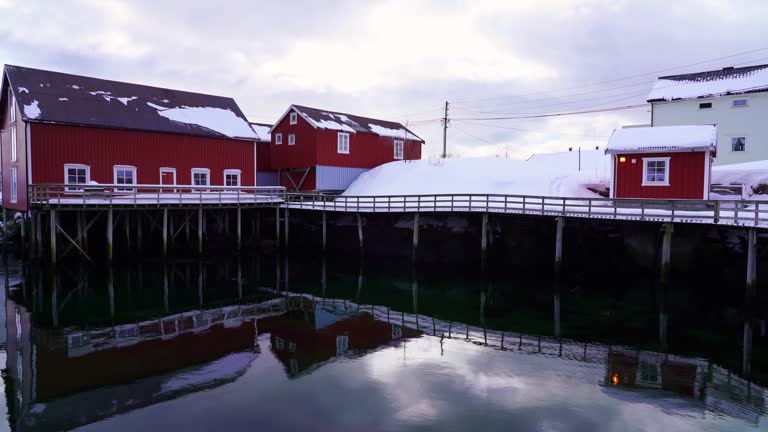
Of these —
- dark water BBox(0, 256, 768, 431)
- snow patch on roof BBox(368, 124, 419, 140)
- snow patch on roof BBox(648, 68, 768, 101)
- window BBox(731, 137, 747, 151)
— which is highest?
snow patch on roof BBox(648, 68, 768, 101)

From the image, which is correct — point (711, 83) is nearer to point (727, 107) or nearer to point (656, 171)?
point (727, 107)

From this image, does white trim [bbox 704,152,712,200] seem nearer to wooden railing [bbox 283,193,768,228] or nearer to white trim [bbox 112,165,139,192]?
wooden railing [bbox 283,193,768,228]

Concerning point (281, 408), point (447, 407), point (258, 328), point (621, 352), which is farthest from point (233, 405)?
A: point (621, 352)

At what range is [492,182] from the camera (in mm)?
33750

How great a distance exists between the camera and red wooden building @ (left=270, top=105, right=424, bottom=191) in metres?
35.4

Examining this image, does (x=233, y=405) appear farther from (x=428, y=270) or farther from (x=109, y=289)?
(x=428, y=270)

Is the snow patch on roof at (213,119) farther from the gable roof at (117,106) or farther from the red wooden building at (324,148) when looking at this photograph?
the red wooden building at (324,148)

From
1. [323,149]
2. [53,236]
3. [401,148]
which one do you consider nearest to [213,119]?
[323,149]

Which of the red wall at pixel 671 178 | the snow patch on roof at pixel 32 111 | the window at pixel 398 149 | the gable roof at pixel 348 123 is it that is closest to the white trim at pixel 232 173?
the gable roof at pixel 348 123

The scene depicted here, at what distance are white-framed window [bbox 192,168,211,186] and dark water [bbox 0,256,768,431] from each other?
840 cm

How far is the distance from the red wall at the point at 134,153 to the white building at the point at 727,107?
2588 centimetres

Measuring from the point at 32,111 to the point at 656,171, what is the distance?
27226 mm

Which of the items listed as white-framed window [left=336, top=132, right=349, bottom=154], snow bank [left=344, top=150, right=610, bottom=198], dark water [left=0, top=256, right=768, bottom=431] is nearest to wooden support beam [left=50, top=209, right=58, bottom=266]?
dark water [left=0, top=256, right=768, bottom=431]

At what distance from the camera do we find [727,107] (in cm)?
3209
